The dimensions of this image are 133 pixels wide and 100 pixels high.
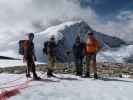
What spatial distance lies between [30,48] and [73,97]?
18.8ft

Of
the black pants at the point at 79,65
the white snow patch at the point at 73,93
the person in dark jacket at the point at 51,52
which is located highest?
the person in dark jacket at the point at 51,52

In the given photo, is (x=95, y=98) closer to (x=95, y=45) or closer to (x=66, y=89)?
(x=66, y=89)

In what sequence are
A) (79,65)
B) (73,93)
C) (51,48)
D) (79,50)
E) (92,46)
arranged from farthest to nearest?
1. (79,65)
2. (79,50)
3. (51,48)
4. (92,46)
5. (73,93)

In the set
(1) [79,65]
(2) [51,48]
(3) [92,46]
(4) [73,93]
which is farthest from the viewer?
(1) [79,65]

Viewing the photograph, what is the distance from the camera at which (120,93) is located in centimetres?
1253

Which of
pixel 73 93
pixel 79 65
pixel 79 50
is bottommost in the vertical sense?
pixel 73 93

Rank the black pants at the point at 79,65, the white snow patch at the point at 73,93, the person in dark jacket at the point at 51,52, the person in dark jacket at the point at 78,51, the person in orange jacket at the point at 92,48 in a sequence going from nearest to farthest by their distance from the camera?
the white snow patch at the point at 73,93, the person in orange jacket at the point at 92,48, the person in dark jacket at the point at 51,52, the person in dark jacket at the point at 78,51, the black pants at the point at 79,65

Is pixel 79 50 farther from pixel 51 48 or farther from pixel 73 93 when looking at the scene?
pixel 73 93

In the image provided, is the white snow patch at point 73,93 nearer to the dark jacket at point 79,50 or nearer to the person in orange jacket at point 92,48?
the person in orange jacket at point 92,48

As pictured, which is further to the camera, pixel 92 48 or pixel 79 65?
pixel 79 65

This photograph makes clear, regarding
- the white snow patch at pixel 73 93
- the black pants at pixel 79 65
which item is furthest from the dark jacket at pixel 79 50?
the white snow patch at pixel 73 93

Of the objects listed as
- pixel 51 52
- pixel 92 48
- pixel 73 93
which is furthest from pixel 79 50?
pixel 73 93

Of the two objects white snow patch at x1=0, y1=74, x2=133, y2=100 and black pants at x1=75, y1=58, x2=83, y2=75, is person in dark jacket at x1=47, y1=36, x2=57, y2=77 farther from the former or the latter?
white snow patch at x1=0, y1=74, x2=133, y2=100

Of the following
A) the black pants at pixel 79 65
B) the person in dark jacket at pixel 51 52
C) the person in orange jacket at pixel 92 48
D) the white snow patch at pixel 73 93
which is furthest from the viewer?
the black pants at pixel 79 65
